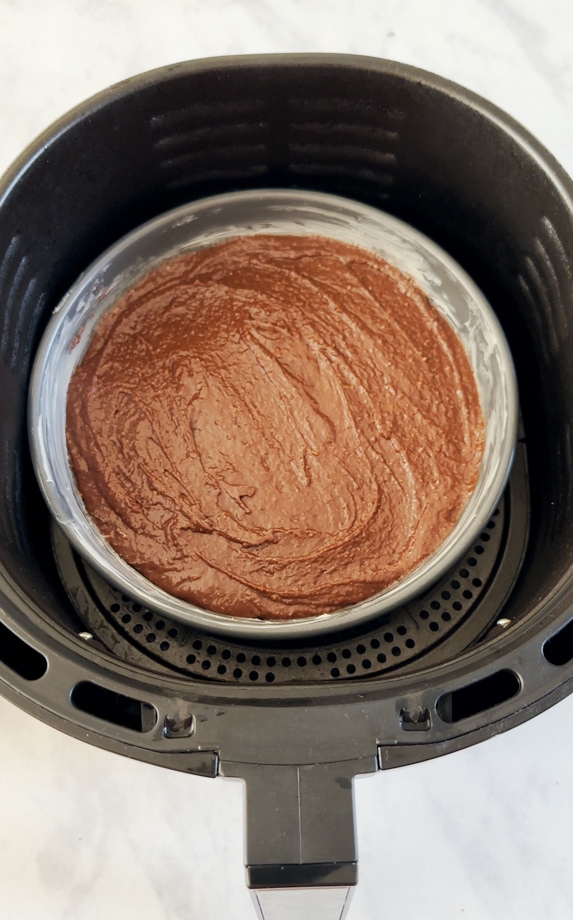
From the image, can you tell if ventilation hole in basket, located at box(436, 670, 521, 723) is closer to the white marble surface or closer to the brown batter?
the brown batter

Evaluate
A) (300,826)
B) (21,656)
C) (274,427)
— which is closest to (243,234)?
(274,427)

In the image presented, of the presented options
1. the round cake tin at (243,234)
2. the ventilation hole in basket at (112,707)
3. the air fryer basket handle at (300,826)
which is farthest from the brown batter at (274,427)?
the air fryer basket handle at (300,826)

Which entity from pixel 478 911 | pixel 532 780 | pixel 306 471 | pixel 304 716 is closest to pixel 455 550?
pixel 306 471

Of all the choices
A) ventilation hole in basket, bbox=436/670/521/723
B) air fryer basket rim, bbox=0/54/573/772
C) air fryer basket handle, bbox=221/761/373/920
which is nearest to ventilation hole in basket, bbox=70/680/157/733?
A: air fryer basket rim, bbox=0/54/573/772

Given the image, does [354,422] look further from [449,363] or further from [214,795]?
[214,795]

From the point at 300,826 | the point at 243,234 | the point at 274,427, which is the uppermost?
the point at 243,234

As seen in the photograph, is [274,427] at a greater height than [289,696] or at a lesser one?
greater

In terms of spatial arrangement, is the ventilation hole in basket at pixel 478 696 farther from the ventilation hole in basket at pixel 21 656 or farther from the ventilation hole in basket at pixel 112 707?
the ventilation hole in basket at pixel 21 656

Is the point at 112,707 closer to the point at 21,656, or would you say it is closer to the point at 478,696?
the point at 21,656
